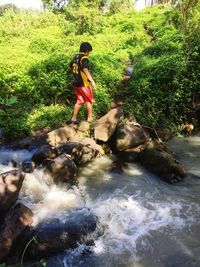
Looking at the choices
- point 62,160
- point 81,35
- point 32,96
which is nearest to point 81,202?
point 62,160

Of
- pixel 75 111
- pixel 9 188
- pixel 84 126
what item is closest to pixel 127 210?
pixel 9 188

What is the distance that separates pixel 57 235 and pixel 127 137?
4.20m

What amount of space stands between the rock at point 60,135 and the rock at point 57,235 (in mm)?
3337

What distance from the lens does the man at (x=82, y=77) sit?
9438 millimetres

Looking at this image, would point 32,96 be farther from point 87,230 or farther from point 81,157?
point 87,230

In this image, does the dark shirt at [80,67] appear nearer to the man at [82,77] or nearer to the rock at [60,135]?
the man at [82,77]

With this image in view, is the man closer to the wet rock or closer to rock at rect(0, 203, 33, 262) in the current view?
the wet rock

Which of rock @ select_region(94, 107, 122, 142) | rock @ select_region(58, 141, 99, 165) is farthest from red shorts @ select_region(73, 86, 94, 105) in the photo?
rock @ select_region(58, 141, 99, 165)

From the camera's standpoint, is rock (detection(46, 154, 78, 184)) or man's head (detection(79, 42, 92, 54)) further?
man's head (detection(79, 42, 92, 54))

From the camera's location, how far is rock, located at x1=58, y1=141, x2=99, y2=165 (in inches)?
341

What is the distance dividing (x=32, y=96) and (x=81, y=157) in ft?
12.5

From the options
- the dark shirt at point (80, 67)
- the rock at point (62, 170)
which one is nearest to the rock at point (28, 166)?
the rock at point (62, 170)

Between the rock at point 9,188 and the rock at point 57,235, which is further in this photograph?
the rock at point 9,188

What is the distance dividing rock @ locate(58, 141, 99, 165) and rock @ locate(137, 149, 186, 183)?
1383mm
